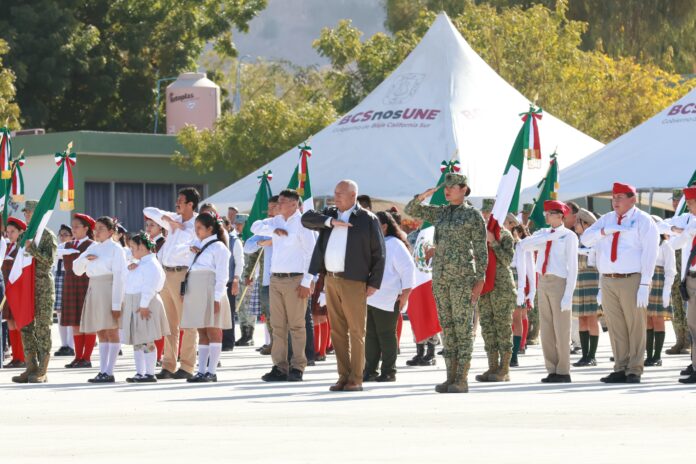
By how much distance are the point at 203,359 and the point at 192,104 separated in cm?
3512

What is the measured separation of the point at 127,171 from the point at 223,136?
11.4 feet

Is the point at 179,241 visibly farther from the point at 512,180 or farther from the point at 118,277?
the point at 512,180

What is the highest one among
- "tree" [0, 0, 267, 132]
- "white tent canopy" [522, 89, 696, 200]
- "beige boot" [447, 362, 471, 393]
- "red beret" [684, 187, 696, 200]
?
"tree" [0, 0, 267, 132]

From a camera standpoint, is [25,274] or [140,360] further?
[25,274]

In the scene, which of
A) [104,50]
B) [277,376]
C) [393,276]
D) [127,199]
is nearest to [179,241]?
[277,376]

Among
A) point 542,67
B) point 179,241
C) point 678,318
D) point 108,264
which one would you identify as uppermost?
point 542,67

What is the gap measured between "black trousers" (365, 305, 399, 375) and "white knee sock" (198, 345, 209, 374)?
159cm

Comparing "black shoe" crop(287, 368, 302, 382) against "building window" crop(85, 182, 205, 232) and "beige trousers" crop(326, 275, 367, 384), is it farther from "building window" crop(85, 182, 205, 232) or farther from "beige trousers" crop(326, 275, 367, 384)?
"building window" crop(85, 182, 205, 232)

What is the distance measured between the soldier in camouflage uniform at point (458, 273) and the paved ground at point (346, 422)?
34 cm

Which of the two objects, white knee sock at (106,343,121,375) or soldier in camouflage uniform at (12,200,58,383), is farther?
white knee sock at (106,343,121,375)

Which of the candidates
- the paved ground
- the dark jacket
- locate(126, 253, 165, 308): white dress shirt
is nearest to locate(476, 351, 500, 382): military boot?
the paved ground

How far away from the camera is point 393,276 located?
15.6m

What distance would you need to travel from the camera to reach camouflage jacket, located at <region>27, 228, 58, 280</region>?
15.9m

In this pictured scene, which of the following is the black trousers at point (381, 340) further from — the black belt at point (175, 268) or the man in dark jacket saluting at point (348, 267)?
the black belt at point (175, 268)
